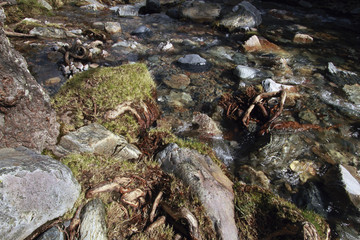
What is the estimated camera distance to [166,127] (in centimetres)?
577

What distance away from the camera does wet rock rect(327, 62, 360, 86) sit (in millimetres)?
Answer: 8078

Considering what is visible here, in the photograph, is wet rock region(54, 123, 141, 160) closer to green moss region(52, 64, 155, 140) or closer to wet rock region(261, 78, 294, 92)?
green moss region(52, 64, 155, 140)

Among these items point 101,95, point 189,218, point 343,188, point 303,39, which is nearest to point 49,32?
point 101,95

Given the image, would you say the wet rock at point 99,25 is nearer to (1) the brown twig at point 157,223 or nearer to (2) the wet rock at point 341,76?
(2) the wet rock at point 341,76

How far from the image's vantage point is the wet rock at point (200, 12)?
1301cm

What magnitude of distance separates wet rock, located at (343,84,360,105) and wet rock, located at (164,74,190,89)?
499 centimetres

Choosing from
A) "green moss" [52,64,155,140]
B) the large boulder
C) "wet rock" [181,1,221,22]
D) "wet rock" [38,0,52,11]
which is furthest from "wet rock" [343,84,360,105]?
"wet rock" [38,0,52,11]

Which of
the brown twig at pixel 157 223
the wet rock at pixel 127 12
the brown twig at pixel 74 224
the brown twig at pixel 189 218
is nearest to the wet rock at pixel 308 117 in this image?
the brown twig at pixel 189 218

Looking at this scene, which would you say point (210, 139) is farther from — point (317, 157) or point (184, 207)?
point (184, 207)

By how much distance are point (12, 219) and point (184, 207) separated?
1.89m

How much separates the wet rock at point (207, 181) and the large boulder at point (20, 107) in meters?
1.90

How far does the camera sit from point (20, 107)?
3.31 m

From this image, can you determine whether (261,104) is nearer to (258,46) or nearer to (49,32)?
(258,46)

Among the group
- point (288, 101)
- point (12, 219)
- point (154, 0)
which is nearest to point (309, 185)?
point (288, 101)
